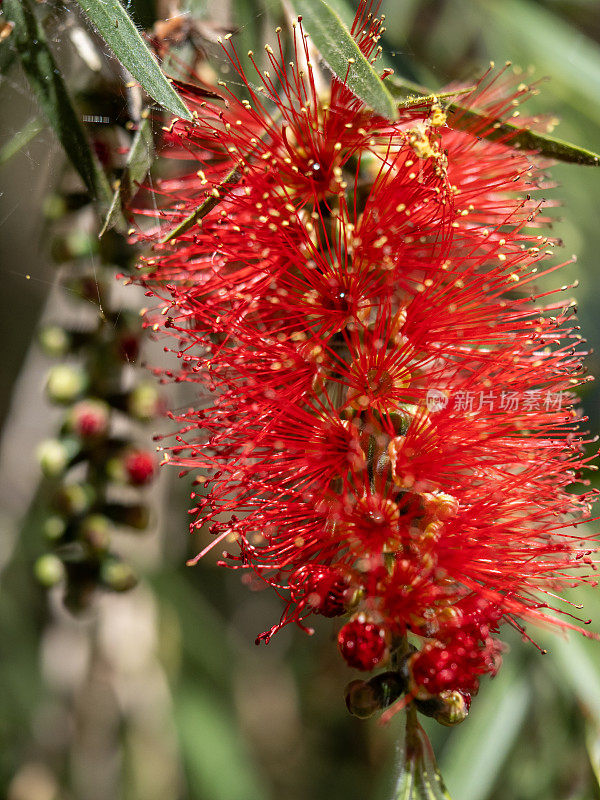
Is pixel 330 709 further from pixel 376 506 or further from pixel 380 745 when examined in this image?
pixel 376 506

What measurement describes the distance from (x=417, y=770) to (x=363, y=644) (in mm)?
155

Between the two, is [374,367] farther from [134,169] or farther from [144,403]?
[144,403]

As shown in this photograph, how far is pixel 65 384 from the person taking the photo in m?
1.13

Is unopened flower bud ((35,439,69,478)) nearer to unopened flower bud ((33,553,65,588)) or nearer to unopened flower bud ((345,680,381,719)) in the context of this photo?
unopened flower bud ((33,553,65,588))

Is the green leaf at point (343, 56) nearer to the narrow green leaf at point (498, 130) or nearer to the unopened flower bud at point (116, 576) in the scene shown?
the narrow green leaf at point (498, 130)

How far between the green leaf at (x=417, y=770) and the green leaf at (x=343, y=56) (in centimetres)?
59

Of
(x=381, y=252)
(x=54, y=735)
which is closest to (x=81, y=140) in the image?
(x=381, y=252)

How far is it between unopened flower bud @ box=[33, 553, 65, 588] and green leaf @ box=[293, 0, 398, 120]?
2.57 feet

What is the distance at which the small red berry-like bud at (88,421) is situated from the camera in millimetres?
1128

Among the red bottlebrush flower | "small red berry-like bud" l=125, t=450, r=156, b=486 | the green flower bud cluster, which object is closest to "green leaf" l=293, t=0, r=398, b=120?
the red bottlebrush flower

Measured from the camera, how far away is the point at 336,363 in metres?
0.84

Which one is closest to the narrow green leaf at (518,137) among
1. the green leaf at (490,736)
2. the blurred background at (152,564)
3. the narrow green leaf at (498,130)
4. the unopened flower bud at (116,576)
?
→ the narrow green leaf at (498,130)

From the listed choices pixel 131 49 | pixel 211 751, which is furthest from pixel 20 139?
pixel 211 751

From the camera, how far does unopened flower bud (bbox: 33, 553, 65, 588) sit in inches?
43.4
